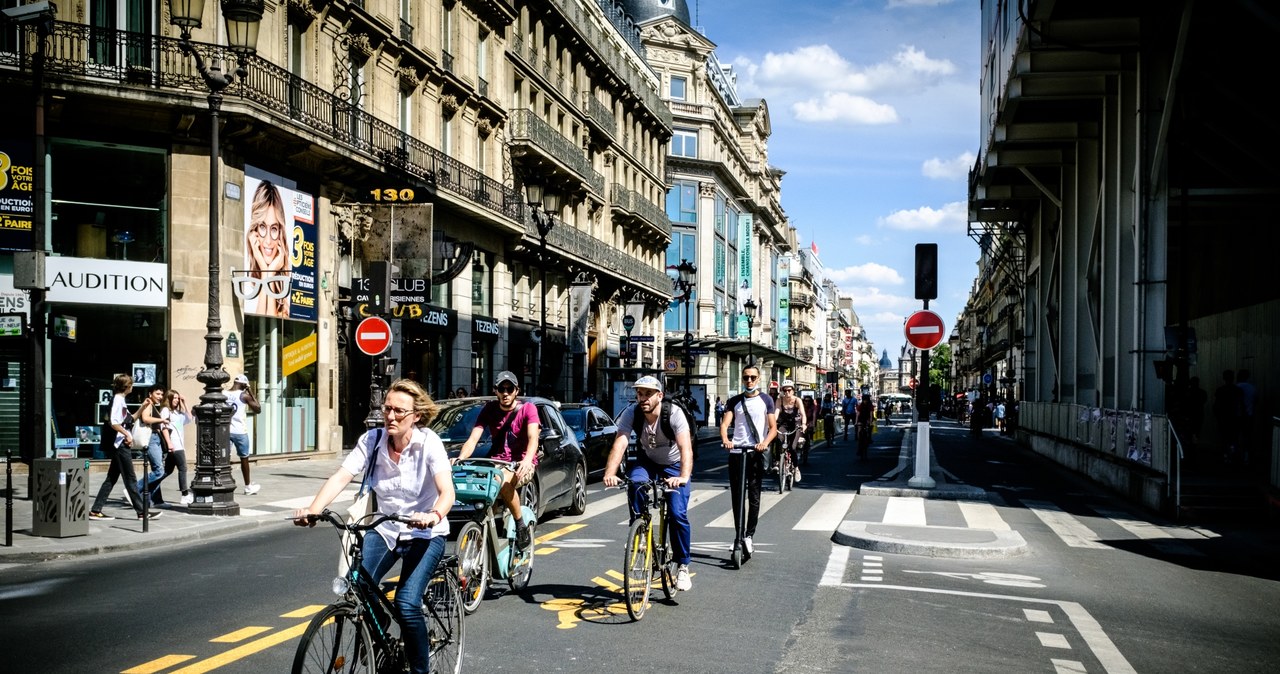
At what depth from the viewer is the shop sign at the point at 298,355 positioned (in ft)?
81.4

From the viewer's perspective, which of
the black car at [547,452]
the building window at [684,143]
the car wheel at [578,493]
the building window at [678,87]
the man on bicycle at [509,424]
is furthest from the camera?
the building window at [678,87]

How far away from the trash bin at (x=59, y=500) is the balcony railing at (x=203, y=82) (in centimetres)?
712

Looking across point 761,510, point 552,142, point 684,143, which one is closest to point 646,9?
point 684,143

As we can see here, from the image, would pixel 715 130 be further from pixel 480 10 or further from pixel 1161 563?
pixel 1161 563

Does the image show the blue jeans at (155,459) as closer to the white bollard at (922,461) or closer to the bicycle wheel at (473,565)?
the bicycle wheel at (473,565)

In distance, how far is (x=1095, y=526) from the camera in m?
14.5

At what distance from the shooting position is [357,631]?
5141mm

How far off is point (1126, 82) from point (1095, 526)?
12944 millimetres

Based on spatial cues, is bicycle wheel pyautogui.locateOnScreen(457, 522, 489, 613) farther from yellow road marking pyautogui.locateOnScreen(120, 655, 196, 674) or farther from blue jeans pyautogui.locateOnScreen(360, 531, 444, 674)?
blue jeans pyautogui.locateOnScreen(360, 531, 444, 674)

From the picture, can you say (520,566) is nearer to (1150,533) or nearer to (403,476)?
(403,476)

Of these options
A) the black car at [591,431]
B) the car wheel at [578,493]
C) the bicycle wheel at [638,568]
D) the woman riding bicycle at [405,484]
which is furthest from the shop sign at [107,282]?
the woman riding bicycle at [405,484]

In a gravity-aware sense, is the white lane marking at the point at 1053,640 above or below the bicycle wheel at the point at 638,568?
below

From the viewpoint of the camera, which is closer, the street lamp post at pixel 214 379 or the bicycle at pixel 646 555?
the bicycle at pixel 646 555

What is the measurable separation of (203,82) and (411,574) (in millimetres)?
18127
